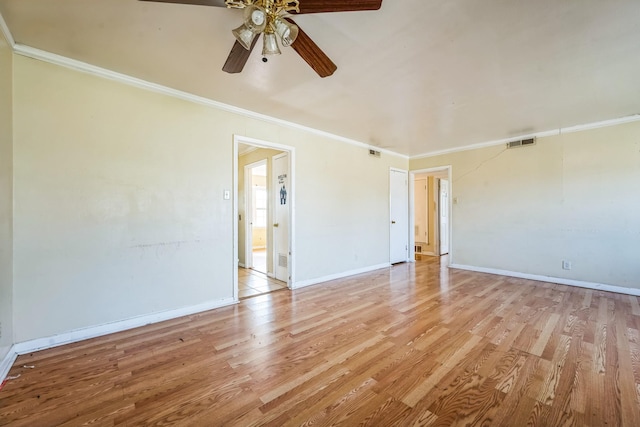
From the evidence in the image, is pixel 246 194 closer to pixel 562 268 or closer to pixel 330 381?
pixel 330 381

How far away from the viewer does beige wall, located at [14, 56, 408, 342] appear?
212cm

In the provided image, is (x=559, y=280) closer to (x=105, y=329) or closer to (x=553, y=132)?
(x=553, y=132)

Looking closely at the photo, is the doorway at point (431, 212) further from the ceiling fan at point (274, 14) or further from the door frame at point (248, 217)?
the ceiling fan at point (274, 14)

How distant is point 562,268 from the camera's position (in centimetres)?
412

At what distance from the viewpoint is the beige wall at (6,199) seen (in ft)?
6.05

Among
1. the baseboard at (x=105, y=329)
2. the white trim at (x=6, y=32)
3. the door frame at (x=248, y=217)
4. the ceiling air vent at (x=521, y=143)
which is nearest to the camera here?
the white trim at (x=6, y=32)

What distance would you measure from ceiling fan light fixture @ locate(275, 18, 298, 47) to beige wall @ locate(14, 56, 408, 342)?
6.16 feet

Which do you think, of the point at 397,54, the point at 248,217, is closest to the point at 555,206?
the point at 397,54

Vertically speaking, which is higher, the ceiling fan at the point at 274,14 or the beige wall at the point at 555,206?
the ceiling fan at the point at 274,14

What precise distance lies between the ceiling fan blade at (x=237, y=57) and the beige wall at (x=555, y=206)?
15.8 ft

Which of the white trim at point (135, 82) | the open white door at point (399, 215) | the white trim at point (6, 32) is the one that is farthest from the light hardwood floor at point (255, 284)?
the white trim at point (6, 32)

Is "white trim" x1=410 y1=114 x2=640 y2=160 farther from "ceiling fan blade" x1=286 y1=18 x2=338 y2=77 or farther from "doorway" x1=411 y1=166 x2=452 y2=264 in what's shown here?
"ceiling fan blade" x1=286 y1=18 x2=338 y2=77

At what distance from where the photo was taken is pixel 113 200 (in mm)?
2473

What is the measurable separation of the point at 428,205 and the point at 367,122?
4.30 metres
